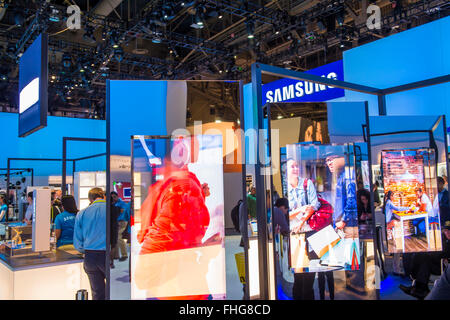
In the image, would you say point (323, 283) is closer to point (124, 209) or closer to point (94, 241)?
point (124, 209)

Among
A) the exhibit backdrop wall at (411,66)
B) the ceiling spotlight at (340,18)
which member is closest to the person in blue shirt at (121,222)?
the exhibit backdrop wall at (411,66)

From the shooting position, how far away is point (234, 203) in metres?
2.38

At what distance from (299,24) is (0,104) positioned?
41.0ft

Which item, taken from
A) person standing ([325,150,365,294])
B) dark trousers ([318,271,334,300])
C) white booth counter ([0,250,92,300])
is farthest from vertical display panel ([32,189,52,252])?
person standing ([325,150,365,294])

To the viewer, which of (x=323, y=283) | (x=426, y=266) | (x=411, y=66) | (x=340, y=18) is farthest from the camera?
(x=340, y=18)

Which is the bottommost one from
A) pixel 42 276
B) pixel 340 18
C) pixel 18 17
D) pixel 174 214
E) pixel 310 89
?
pixel 42 276

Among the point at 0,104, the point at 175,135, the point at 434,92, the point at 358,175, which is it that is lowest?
the point at 358,175

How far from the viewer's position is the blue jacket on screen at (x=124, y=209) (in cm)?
218

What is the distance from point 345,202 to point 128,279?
162cm

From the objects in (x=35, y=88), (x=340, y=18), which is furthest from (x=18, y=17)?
(x=340, y=18)

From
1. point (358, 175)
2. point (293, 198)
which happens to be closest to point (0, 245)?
point (293, 198)

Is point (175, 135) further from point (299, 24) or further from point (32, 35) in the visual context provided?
point (32, 35)

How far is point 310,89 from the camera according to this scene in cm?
618
